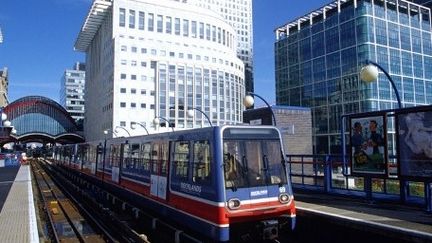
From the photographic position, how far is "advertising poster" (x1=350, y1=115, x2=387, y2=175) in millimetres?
11477

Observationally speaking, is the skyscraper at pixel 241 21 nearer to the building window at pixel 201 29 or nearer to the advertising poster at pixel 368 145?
the building window at pixel 201 29

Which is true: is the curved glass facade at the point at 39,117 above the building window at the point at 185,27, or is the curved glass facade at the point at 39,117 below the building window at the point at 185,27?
below

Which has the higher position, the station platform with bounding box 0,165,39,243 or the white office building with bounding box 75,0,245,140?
the white office building with bounding box 75,0,245,140

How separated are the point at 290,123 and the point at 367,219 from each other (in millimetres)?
14717

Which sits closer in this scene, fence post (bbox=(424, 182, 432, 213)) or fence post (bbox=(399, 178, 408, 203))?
fence post (bbox=(424, 182, 432, 213))

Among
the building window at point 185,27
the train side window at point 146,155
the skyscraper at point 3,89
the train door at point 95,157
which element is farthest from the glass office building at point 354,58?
the skyscraper at point 3,89

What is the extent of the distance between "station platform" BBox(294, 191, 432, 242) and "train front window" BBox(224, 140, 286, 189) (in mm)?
1519

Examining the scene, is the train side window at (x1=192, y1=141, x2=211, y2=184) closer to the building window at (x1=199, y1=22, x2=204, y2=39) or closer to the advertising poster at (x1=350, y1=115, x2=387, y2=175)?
the advertising poster at (x1=350, y1=115, x2=387, y2=175)

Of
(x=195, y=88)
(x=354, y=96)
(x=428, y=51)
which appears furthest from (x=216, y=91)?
(x=428, y=51)

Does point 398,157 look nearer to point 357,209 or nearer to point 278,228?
point 357,209

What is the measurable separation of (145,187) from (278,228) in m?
5.81

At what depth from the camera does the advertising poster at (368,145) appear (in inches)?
452

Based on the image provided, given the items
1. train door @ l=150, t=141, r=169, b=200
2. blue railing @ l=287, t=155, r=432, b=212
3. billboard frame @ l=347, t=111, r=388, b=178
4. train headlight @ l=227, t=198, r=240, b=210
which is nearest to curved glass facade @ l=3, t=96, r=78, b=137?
train door @ l=150, t=141, r=169, b=200

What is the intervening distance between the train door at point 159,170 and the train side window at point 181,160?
67 cm
